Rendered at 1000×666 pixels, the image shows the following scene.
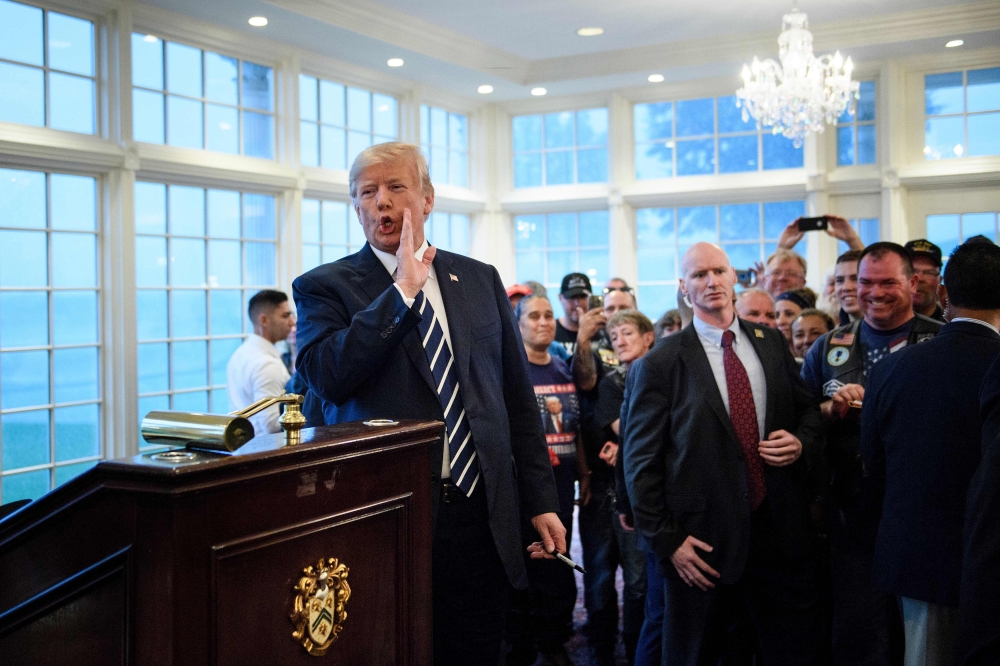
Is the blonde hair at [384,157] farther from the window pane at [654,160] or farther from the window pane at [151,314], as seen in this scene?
the window pane at [654,160]

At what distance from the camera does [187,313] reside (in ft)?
17.3

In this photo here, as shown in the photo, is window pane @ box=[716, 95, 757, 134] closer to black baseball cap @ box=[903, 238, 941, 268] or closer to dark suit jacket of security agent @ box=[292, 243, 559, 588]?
black baseball cap @ box=[903, 238, 941, 268]

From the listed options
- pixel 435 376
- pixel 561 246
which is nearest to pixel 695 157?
pixel 561 246

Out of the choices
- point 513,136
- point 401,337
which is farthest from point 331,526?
point 513,136

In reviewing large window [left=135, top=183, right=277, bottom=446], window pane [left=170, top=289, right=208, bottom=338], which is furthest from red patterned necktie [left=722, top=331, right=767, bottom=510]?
window pane [left=170, top=289, right=208, bottom=338]

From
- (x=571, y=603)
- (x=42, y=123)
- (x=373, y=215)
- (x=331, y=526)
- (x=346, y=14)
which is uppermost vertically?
(x=346, y=14)

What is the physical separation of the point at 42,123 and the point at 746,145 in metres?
5.04

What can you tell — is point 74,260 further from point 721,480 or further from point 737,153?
point 737,153

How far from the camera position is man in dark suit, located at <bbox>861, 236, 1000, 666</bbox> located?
2.04 metres

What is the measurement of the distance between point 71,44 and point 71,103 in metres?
0.31

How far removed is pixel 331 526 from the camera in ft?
3.73

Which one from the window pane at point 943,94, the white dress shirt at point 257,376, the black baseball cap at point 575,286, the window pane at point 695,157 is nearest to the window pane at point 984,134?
the window pane at point 943,94

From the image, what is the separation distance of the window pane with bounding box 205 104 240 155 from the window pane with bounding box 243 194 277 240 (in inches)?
13.5

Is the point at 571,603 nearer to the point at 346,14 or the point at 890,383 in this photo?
the point at 890,383
